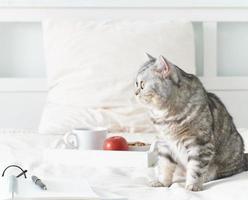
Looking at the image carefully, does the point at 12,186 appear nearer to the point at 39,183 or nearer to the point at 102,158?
the point at 39,183

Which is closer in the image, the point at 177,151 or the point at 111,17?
the point at 177,151

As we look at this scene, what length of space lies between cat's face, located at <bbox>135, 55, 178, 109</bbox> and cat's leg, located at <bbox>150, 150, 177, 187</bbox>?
0.51 ft

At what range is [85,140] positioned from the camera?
71.6 inches

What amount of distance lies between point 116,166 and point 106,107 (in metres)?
0.82

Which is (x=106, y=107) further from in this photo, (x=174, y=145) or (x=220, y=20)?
(x=174, y=145)

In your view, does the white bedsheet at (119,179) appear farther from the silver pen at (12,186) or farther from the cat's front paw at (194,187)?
the silver pen at (12,186)

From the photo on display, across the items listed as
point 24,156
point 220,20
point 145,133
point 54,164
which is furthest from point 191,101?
point 220,20

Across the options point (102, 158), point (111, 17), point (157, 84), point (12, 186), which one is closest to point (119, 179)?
point (102, 158)

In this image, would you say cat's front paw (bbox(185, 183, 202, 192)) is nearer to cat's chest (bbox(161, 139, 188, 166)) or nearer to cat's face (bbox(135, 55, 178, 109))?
cat's chest (bbox(161, 139, 188, 166))

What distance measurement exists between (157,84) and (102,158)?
32 cm

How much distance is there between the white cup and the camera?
1.82 meters

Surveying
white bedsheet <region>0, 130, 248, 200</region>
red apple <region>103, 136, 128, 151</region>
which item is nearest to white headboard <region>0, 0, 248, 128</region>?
white bedsheet <region>0, 130, 248, 200</region>

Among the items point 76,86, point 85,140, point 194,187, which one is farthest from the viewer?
point 76,86

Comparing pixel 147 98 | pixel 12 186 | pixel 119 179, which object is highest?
pixel 147 98
